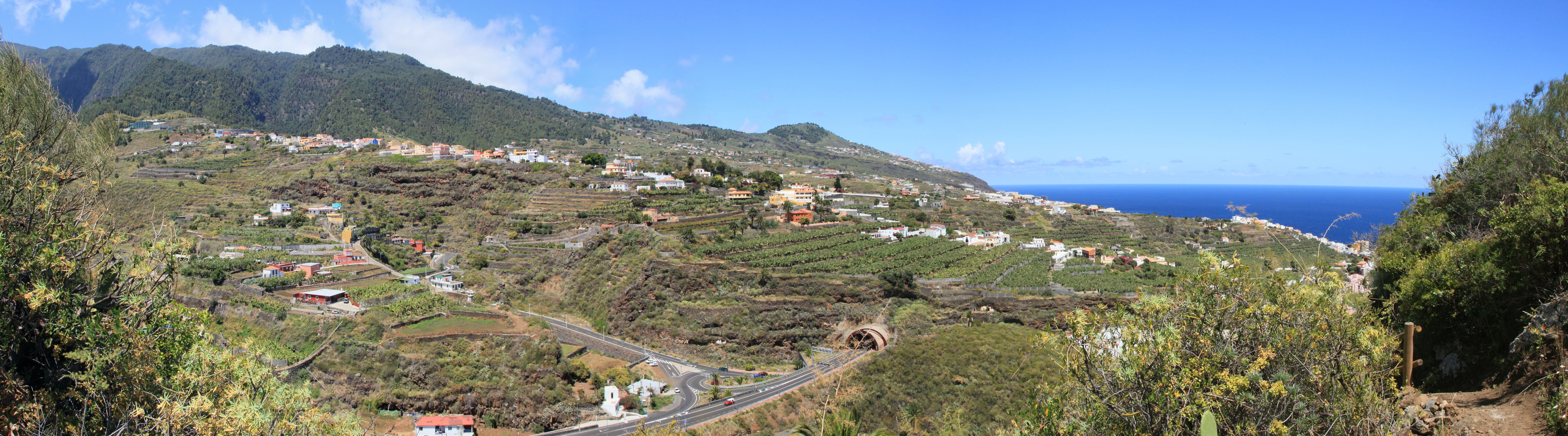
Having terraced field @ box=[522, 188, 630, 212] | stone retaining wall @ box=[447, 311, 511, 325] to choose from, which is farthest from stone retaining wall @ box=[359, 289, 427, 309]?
terraced field @ box=[522, 188, 630, 212]

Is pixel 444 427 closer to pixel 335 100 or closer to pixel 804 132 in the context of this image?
pixel 335 100

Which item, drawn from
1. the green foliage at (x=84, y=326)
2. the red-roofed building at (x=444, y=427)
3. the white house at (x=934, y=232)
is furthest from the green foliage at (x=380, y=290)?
the white house at (x=934, y=232)

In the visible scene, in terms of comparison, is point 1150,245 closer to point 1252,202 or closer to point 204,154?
point 204,154

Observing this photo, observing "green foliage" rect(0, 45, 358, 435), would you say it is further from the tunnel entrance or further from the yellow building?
the yellow building

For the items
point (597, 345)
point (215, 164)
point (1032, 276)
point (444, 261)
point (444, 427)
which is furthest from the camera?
point (215, 164)

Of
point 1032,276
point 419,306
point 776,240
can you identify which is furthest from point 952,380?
point 419,306
